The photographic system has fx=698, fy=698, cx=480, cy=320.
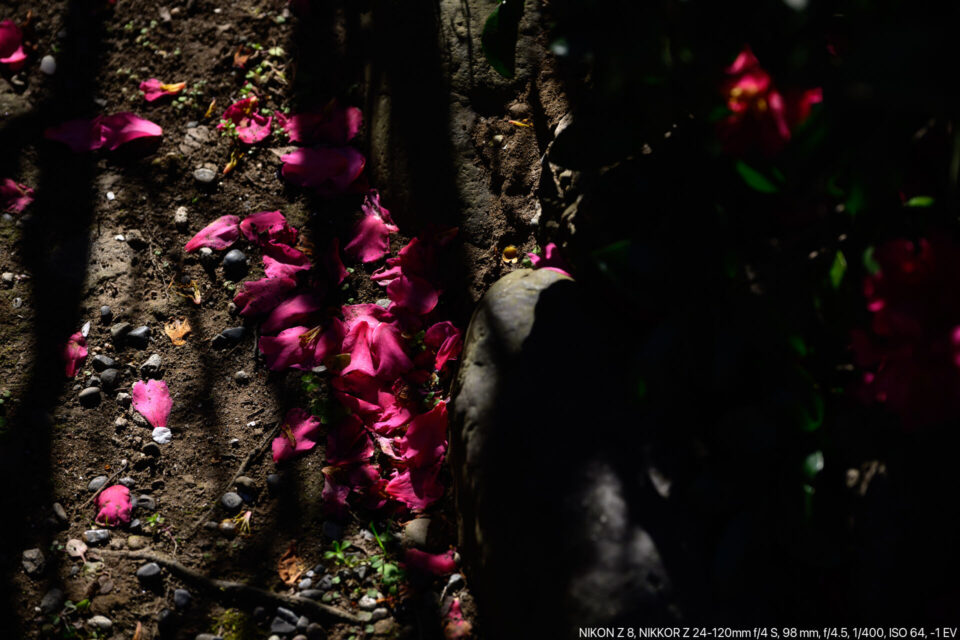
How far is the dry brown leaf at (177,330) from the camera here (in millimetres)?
2359

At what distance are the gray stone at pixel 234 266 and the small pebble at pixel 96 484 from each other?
76 centimetres

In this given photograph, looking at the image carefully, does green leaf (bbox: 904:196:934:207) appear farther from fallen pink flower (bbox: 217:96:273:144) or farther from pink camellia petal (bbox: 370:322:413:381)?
fallen pink flower (bbox: 217:96:273:144)

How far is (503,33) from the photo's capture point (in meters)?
1.68

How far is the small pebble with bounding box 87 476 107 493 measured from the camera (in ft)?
6.98

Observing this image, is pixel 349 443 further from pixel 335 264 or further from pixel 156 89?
pixel 156 89

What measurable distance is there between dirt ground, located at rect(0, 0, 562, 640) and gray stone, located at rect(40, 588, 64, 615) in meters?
0.02

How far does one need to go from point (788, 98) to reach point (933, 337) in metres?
0.47

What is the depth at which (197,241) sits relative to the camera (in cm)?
247

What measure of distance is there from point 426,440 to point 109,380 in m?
1.06

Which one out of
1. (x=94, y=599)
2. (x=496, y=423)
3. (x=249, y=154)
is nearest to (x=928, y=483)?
(x=496, y=423)

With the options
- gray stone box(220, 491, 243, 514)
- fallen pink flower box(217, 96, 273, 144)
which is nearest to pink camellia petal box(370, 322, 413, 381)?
gray stone box(220, 491, 243, 514)

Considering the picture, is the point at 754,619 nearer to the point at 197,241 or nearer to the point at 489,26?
the point at 489,26

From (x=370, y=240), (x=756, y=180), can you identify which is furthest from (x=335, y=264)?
(x=756, y=180)

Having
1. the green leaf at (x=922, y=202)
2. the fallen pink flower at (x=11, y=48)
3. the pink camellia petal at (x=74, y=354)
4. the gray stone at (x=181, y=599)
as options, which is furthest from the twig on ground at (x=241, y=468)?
the fallen pink flower at (x=11, y=48)
